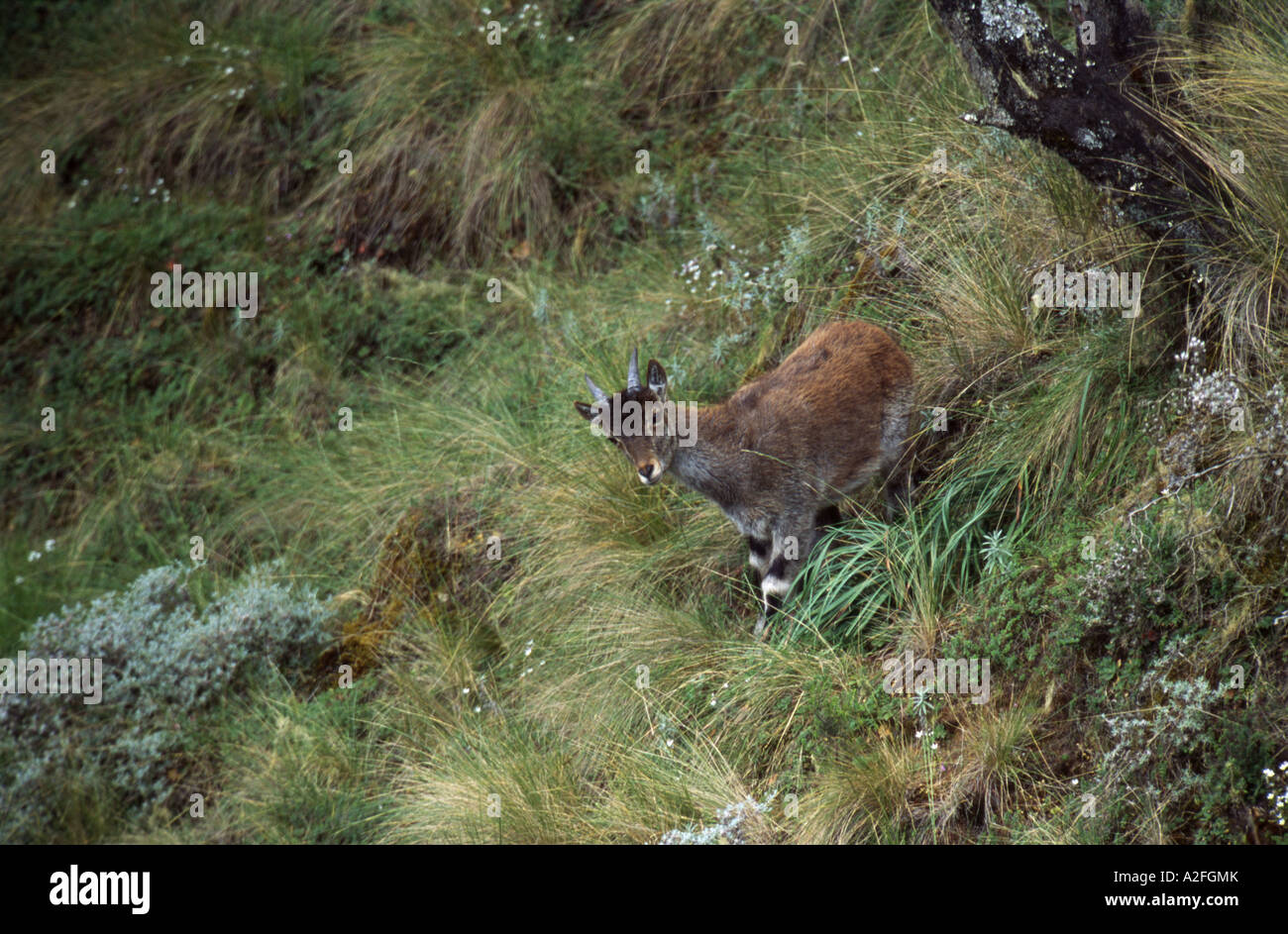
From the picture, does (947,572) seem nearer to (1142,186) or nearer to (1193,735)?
(1193,735)

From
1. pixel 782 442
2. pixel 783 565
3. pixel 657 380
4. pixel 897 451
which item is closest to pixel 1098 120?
pixel 897 451

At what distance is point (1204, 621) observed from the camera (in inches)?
191

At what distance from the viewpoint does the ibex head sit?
6.21 m

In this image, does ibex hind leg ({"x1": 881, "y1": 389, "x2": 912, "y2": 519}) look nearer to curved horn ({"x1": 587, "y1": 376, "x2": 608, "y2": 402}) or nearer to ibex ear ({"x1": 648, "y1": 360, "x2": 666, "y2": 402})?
ibex ear ({"x1": 648, "y1": 360, "x2": 666, "y2": 402})

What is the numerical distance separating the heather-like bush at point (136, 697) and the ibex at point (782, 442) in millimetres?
2889

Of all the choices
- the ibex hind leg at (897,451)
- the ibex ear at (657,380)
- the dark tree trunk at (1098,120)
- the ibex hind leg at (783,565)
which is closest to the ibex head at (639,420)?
the ibex ear at (657,380)

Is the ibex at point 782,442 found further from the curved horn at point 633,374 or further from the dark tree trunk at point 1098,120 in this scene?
the dark tree trunk at point 1098,120

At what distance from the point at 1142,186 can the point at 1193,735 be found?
237 centimetres

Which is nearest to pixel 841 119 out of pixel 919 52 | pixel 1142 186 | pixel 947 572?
pixel 919 52

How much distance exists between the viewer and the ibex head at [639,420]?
6211 mm

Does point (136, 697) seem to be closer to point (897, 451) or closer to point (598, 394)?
point (598, 394)

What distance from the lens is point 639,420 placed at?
20.5 feet

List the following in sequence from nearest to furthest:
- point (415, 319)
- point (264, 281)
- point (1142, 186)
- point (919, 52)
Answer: point (1142, 186) → point (919, 52) → point (415, 319) → point (264, 281)

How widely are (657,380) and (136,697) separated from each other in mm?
Result: 4174
